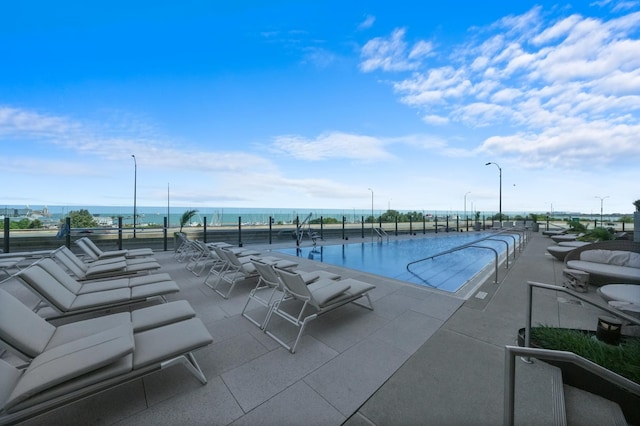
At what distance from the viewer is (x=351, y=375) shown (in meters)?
2.12

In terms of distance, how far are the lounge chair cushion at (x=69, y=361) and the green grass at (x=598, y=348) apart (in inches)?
141

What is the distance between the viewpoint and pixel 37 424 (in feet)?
5.38

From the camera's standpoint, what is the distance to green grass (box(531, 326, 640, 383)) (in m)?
1.88

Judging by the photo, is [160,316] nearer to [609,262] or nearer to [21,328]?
[21,328]

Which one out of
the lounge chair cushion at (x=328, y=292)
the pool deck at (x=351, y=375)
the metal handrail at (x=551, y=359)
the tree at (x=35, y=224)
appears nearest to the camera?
the metal handrail at (x=551, y=359)

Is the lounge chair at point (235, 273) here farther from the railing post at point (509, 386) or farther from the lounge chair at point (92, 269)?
the railing post at point (509, 386)

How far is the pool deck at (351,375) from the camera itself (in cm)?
169

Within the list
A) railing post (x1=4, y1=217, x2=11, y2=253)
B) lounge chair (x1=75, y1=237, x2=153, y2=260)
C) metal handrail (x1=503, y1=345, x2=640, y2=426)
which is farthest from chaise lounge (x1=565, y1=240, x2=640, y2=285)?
railing post (x1=4, y1=217, x2=11, y2=253)

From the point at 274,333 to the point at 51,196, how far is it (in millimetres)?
37156

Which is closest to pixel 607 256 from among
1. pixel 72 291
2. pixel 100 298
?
pixel 100 298

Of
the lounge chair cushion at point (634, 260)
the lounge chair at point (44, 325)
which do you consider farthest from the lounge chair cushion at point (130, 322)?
the lounge chair cushion at point (634, 260)

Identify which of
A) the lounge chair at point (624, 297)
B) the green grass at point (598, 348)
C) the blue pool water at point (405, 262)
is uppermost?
the lounge chair at point (624, 297)

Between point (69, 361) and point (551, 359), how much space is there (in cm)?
277

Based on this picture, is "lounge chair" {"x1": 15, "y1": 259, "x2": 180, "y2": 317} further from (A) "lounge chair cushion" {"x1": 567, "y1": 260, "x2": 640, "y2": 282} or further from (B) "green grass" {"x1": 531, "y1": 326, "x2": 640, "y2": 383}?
(A) "lounge chair cushion" {"x1": 567, "y1": 260, "x2": 640, "y2": 282}
